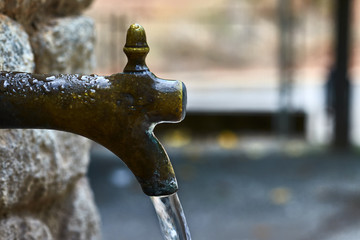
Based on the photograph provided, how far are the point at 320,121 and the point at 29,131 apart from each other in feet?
23.5

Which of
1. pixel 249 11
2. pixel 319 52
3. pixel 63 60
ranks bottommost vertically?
pixel 319 52

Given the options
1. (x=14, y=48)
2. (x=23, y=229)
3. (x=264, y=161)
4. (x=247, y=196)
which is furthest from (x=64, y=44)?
(x=264, y=161)

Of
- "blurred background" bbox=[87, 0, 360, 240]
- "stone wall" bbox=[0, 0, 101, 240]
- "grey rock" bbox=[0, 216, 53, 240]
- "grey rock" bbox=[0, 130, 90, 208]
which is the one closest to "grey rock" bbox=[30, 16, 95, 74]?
"stone wall" bbox=[0, 0, 101, 240]

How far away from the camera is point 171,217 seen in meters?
0.97

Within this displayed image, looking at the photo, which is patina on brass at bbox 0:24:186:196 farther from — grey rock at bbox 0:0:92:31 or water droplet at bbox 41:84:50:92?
grey rock at bbox 0:0:92:31

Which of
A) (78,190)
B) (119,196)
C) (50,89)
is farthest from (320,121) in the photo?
(50,89)

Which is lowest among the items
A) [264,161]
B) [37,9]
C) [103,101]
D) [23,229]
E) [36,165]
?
[264,161]

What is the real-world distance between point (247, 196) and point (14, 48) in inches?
142

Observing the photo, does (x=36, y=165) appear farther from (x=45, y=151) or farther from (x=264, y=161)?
(x=264, y=161)

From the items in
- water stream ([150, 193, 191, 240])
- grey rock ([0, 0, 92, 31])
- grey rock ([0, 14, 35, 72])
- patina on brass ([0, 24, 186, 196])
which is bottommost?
water stream ([150, 193, 191, 240])

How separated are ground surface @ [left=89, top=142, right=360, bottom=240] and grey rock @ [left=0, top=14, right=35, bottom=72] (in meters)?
2.65

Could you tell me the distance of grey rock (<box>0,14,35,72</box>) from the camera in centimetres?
105

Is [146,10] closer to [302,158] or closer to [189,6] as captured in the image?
[189,6]

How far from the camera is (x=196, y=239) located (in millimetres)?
3678
